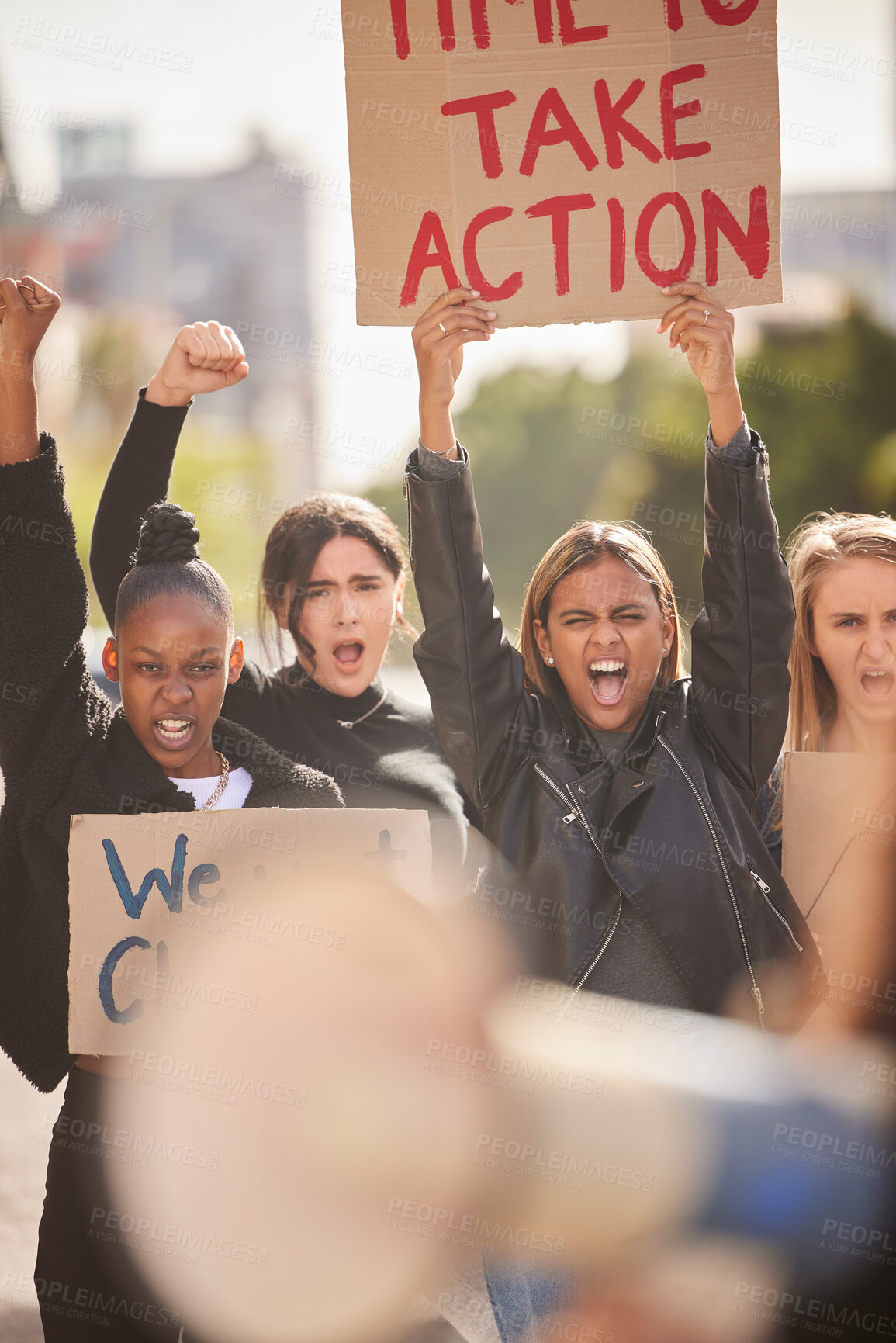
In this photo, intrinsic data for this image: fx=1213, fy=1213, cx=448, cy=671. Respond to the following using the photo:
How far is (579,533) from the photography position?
8.82 feet

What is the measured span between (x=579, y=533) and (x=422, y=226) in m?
0.73

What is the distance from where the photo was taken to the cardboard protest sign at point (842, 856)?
2424mm

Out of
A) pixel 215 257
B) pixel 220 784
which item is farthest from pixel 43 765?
pixel 215 257

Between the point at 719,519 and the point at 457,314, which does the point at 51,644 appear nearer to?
the point at 457,314

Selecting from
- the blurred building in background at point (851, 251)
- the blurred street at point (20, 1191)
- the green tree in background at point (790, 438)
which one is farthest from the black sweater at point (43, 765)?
the blurred building in background at point (851, 251)

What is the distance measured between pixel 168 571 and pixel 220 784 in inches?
17.8

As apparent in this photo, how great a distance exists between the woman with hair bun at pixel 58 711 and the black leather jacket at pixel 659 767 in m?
0.44

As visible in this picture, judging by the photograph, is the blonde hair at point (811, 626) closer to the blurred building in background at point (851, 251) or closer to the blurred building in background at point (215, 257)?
the blurred building in background at point (851, 251)

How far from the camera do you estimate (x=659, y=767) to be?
2445 millimetres

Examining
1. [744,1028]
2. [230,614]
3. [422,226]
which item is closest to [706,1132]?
[744,1028]

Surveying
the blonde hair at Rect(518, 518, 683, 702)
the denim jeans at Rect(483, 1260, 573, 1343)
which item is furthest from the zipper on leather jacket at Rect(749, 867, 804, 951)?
the denim jeans at Rect(483, 1260, 573, 1343)

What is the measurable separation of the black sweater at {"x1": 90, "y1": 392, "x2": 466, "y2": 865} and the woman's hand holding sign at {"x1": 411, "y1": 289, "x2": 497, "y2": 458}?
0.66m

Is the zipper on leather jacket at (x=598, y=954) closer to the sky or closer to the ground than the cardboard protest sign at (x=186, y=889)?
closer to the ground

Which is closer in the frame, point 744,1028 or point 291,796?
point 744,1028
